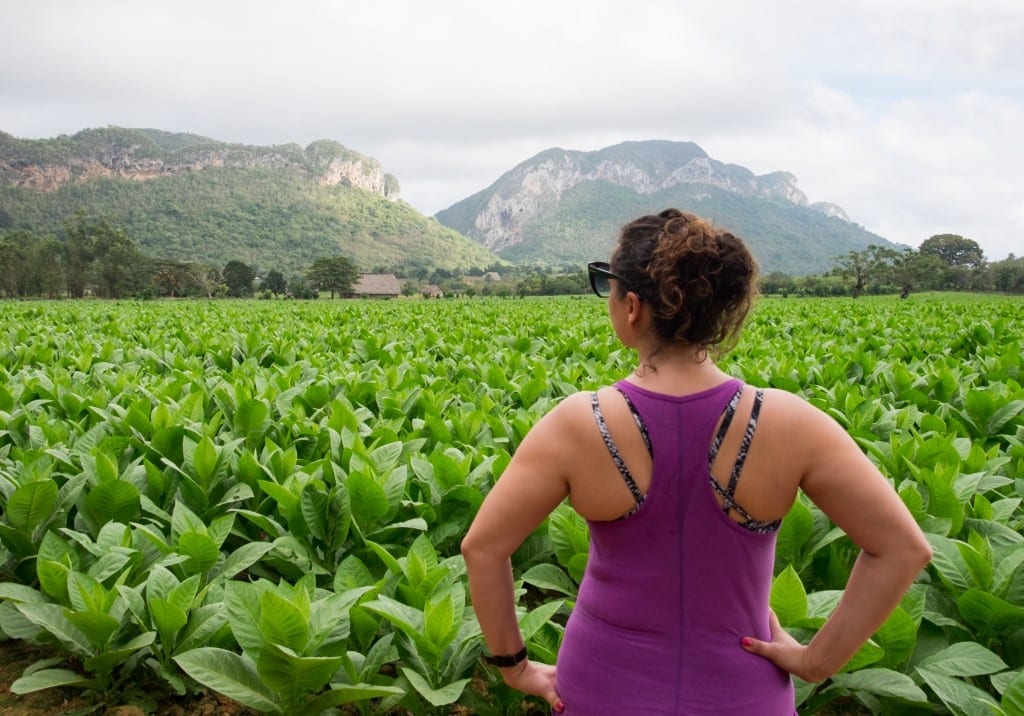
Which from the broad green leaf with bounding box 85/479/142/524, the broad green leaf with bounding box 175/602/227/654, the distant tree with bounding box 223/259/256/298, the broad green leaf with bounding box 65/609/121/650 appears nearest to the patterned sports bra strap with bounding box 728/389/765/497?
the broad green leaf with bounding box 175/602/227/654

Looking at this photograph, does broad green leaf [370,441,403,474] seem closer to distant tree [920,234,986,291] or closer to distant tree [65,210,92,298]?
distant tree [65,210,92,298]

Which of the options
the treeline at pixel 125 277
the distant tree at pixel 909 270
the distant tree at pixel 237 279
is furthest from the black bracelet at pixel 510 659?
the distant tree at pixel 237 279

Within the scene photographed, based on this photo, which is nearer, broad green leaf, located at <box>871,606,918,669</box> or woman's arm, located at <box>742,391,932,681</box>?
woman's arm, located at <box>742,391,932,681</box>

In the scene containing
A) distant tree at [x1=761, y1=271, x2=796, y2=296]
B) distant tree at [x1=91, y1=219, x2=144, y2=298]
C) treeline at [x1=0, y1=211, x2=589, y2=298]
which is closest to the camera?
distant tree at [x1=761, y1=271, x2=796, y2=296]

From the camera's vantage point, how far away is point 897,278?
65.1 metres

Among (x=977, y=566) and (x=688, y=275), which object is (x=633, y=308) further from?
(x=977, y=566)

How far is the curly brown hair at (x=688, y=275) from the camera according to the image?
1.38 m

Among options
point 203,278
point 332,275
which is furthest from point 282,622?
point 203,278

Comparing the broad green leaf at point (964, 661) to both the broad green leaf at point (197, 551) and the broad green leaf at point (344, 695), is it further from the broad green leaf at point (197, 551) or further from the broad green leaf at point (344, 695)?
the broad green leaf at point (197, 551)

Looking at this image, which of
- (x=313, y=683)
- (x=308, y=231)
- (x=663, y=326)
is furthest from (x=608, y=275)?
(x=308, y=231)

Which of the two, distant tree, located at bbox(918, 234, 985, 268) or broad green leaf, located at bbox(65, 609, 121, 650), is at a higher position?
distant tree, located at bbox(918, 234, 985, 268)

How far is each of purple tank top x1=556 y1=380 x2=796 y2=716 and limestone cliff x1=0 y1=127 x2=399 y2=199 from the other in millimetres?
165871

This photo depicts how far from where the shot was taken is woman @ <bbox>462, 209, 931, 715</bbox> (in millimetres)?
1392

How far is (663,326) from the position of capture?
145cm
